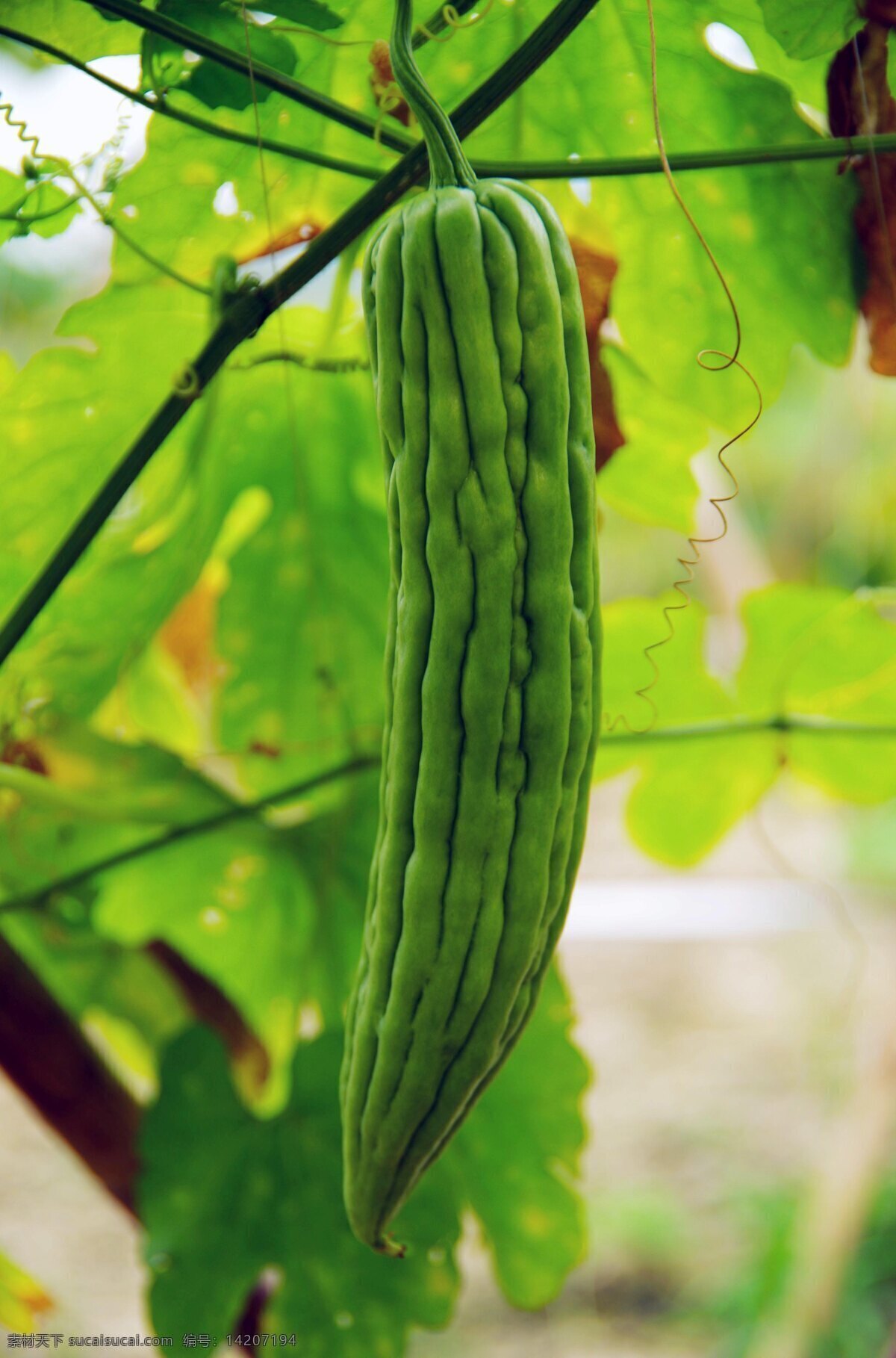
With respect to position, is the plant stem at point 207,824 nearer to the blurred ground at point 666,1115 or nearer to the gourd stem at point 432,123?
the gourd stem at point 432,123

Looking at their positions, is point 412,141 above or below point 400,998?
above

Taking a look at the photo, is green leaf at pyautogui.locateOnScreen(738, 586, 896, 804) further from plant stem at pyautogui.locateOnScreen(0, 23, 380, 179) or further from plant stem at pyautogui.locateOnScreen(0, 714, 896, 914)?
plant stem at pyautogui.locateOnScreen(0, 23, 380, 179)

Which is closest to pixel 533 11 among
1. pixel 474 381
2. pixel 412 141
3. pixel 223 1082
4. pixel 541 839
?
pixel 412 141

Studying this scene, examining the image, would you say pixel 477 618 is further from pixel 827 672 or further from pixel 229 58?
pixel 827 672

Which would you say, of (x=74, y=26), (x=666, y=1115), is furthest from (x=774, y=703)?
(x=666, y=1115)

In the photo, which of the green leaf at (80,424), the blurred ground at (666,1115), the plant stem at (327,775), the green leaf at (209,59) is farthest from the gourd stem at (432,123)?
the blurred ground at (666,1115)

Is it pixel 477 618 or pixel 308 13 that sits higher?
pixel 308 13

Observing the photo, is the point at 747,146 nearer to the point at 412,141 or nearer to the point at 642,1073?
the point at 412,141
